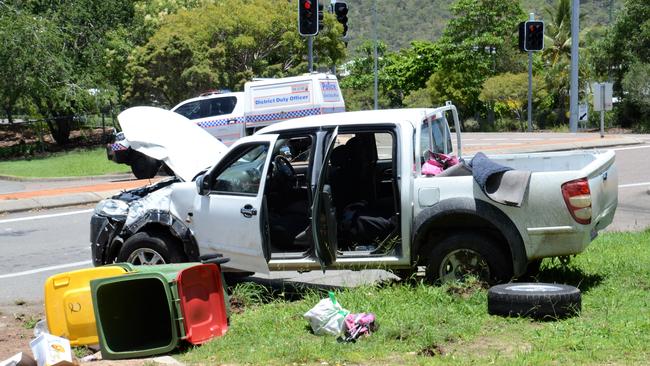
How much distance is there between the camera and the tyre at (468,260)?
7969mm

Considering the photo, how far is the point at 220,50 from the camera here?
37.1 m

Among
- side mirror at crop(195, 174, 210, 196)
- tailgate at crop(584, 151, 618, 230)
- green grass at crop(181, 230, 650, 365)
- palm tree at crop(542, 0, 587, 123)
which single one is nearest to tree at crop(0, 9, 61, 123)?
side mirror at crop(195, 174, 210, 196)

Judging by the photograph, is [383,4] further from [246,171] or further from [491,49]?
[246,171]

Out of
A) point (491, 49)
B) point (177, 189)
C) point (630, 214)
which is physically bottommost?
point (630, 214)

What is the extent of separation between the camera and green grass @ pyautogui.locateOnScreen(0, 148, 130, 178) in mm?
26523

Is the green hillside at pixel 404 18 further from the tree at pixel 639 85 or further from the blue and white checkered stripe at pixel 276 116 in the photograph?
the blue and white checkered stripe at pixel 276 116

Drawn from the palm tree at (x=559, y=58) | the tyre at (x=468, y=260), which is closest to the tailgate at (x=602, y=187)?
the tyre at (x=468, y=260)

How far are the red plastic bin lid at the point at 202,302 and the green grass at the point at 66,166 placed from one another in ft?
62.2

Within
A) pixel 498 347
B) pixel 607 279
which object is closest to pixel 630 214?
pixel 607 279

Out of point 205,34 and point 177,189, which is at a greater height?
point 205,34

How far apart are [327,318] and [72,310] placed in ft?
7.01

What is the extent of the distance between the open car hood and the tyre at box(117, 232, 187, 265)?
31.6 inches

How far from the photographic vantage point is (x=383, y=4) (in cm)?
12775

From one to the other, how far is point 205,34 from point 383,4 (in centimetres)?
9299
